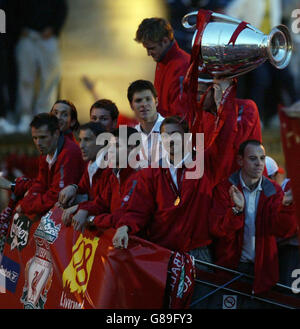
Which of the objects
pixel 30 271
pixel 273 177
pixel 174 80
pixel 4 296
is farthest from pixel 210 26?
pixel 4 296

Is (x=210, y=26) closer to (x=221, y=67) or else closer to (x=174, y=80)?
(x=221, y=67)

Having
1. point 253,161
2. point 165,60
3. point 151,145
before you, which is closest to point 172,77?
point 165,60

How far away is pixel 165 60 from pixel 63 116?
38.7 inches

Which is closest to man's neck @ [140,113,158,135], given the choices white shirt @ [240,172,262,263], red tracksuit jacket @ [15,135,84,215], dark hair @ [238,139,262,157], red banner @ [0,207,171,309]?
red tracksuit jacket @ [15,135,84,215]

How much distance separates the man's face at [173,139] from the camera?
5035 millimetres

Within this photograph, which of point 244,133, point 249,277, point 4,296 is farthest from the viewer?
point 4,296

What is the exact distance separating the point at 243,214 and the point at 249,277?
397mm

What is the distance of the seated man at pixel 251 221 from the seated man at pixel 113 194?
595mm

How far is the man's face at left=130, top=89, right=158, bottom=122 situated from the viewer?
583 cm

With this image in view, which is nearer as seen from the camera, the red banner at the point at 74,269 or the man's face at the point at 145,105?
the red banner at the point at 74,269

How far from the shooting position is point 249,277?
16.2ft

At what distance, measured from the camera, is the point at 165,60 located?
6.26 meters

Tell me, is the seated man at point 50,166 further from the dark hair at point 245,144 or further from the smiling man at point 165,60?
the dark hair at point 245,144

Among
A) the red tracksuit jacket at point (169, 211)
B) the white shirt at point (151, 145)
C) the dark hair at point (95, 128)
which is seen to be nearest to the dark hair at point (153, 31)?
the white shirt at point (151, 145)
